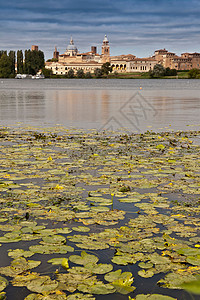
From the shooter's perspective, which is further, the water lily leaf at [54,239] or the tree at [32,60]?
the tree at [32,60]

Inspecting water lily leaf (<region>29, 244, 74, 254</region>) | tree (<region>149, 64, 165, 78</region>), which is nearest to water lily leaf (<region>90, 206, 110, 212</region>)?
water lily leaf (<region>29, 244, 74, 254</region>)

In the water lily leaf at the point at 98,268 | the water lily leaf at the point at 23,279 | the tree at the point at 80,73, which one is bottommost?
the water lily leaf at the point at 23,279

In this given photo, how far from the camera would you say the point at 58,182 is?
650 centimetres

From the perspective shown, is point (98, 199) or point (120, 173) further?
point (120, 173)

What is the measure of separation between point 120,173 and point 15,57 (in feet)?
472

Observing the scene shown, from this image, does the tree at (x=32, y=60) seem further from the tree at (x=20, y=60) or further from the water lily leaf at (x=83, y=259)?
the water lily leaf at (x=83, y=259)

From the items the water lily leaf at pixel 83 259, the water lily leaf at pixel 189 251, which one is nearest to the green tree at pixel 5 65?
the water lily leaf at pixel 83 259

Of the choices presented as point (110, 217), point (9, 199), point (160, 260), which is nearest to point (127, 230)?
point (110, 217)

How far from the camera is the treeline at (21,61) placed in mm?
141625

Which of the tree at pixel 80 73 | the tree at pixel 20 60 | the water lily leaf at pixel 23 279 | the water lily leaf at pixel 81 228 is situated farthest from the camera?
the tree at pixel 80 73

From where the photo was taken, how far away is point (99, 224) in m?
4.70

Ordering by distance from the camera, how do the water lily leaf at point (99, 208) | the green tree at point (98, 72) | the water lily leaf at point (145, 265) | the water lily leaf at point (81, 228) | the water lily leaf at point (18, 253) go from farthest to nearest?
the green tree at point (98, 72)
the water lily leaf at point (99, 208)
the water lily leaf at point (81, 228)
the water lily leaf at point (18, 253)
the water lily leaf at point (145, 265)

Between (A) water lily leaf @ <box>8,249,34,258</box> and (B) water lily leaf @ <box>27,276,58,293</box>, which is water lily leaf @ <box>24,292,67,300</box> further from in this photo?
(A) water lily leaf @ <box>8,249,34,258</box>

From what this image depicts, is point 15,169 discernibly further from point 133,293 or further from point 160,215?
point 133,293
